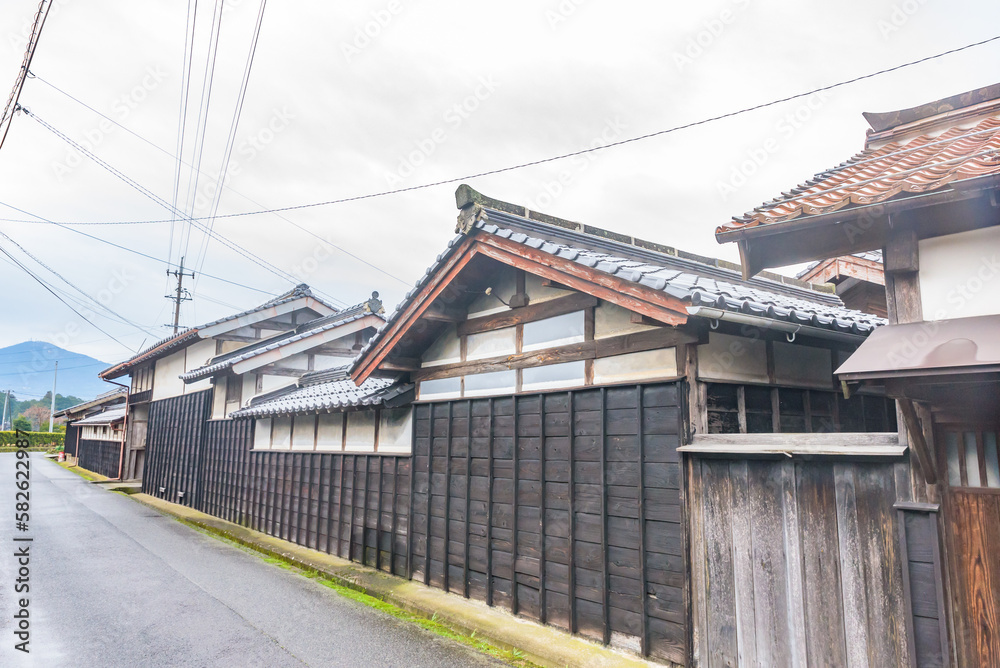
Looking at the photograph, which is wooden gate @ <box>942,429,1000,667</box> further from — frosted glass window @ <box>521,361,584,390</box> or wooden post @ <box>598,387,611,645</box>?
frosted glass window @ <box>521,361,584,390</box>

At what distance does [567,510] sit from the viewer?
25.3ft

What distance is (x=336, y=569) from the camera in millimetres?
11688

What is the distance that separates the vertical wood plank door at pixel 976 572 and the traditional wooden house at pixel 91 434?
37137 mm

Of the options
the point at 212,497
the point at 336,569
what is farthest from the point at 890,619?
the point at 212,497

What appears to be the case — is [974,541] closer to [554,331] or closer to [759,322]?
[759,322]

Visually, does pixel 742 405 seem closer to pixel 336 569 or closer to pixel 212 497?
pixel 336 569

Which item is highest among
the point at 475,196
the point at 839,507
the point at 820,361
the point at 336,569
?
the point at 475,196

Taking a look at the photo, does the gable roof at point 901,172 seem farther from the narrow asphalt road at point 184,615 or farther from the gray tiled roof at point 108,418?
the gray tiled roof at point 108,418

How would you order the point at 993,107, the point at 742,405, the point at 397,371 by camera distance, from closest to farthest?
the point at 993,107, the point at 742,405, the point at 397,371

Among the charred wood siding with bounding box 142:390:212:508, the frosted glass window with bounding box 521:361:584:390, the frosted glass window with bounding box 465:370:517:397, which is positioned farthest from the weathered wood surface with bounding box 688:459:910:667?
the charred wood siding with bounding box 142:390:212:508

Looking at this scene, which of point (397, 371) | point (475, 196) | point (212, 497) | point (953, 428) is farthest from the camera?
point (212, 497)

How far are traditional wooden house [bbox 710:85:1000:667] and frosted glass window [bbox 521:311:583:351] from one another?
3.17 m

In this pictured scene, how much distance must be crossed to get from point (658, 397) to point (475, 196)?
4.05 m

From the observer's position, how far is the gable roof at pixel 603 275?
243 inches
